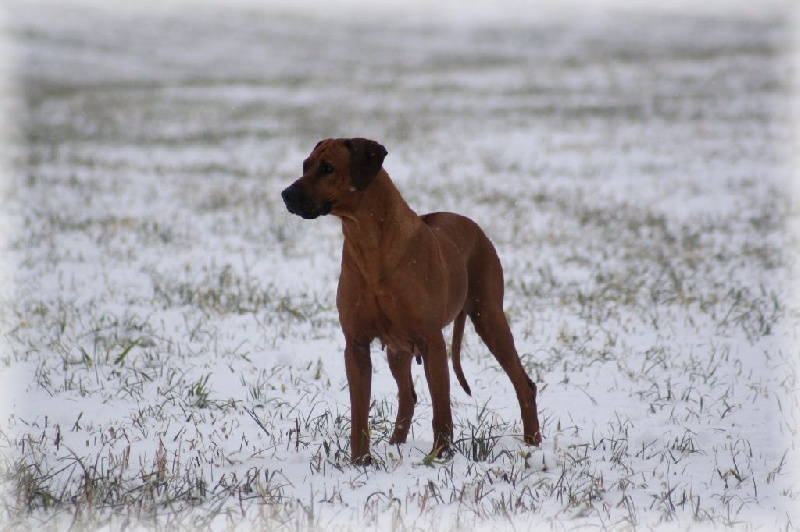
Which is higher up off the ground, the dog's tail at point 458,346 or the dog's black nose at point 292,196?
the dog's black nose at point 292,196

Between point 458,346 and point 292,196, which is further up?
point 292,196

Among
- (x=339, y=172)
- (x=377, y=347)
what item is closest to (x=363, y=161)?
(x=339, y=172)

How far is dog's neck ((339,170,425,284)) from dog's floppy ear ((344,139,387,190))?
0.08m

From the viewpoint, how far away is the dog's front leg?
4203 mm

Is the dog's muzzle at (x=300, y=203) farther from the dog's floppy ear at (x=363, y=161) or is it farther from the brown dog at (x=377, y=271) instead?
the dog's floppy ear at (x=363, y=161)

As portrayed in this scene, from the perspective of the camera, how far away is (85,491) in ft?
Answer: 12.0

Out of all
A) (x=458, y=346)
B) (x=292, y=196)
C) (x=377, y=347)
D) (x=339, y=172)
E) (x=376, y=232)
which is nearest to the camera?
(x=292, y=196)

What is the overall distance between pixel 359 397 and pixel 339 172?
1154 millimetres

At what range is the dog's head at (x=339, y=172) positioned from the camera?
3920 millimetres

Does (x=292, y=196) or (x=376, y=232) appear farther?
(x=376, y=232)

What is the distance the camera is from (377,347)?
275 inches

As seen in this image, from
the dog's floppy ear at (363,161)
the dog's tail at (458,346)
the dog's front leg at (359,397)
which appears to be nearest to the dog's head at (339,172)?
the dog's floppy ear at (363,161)

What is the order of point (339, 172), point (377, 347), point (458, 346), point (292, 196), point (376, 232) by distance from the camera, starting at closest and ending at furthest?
point (292, 196)
point (339, 172)
point (376, 232)
point (458, 346)
point (377, 347)

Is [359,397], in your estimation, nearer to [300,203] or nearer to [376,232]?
[376,232]
